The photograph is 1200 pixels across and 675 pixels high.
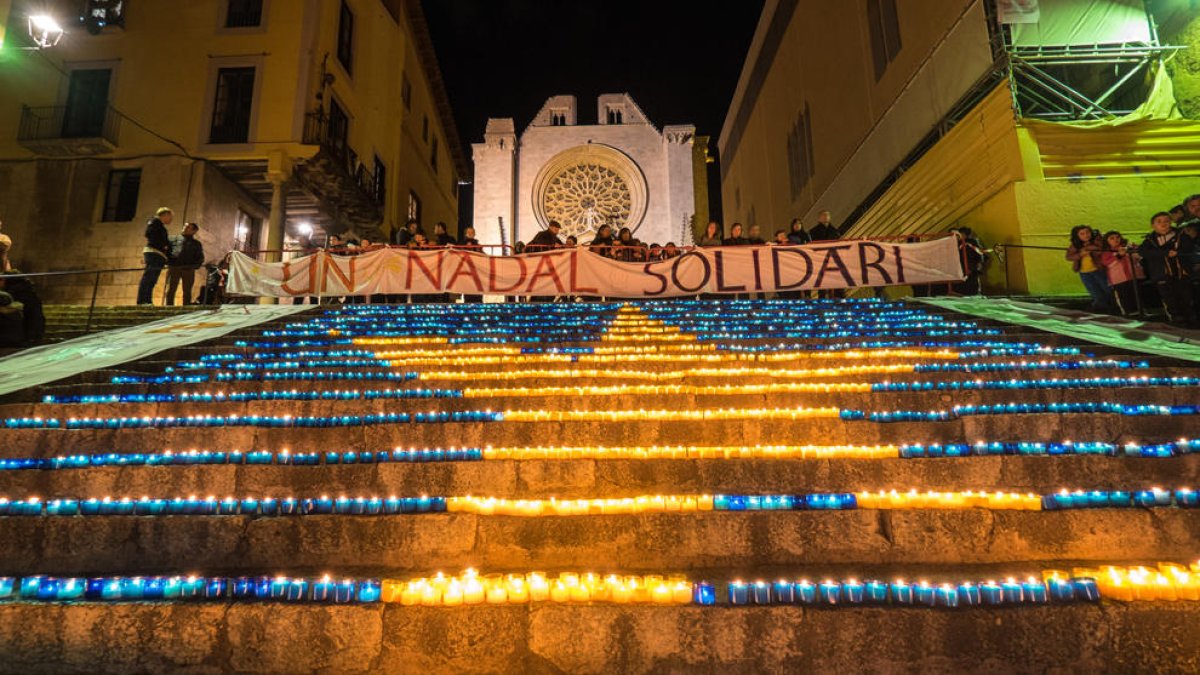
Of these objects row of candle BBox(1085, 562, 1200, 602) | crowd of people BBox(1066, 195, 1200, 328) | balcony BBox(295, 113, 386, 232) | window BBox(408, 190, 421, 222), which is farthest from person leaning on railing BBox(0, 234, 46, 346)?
window BBox(408, 190, 421, 222)

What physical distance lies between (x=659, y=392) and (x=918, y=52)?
12.5 m

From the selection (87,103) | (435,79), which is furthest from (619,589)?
(435,79)

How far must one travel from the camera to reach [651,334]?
7004mm

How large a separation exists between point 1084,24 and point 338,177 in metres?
16.8

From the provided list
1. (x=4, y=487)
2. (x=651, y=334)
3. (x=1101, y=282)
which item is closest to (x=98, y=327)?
(x=4, y=487)

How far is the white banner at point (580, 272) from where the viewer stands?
9.08 m

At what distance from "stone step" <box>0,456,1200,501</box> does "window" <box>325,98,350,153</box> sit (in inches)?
536

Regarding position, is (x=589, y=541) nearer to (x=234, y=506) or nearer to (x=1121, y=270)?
(x=234, y=506)

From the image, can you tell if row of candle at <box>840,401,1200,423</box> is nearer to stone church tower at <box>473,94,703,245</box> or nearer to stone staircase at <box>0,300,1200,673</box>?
stone staircase at <box>0,300,1200,673</box>

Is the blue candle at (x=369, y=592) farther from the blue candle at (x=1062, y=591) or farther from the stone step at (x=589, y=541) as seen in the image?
the blue candle at (x=1062, y=591)

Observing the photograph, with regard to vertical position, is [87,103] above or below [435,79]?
below

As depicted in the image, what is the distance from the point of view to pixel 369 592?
8.50ft

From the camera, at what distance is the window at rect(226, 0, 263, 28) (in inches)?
586

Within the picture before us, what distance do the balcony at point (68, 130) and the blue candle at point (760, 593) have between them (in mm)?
17789
